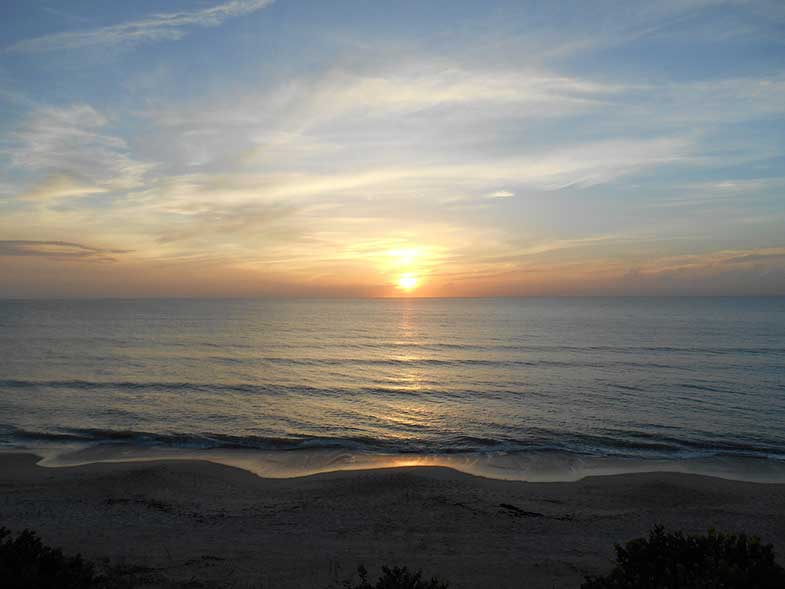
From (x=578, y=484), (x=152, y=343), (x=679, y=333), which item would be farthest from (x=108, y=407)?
(x=679, y=333)

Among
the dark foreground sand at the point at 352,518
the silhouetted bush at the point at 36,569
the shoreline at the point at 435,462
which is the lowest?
the shoreline at the point at 435,462

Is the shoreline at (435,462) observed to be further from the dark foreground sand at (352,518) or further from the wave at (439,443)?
the dark foreground sand at (352,518)

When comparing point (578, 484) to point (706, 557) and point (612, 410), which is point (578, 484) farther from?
point (612, 410)

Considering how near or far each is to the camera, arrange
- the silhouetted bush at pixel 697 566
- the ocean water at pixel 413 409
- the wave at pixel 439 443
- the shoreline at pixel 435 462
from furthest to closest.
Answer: the wave at pixel 439 443 < the ocean water at pixel 413 409 < the shoreline at pixel 435 462 < the silhouetted bush at pixel 697 566

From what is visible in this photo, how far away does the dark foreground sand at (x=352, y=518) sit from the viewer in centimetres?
1059

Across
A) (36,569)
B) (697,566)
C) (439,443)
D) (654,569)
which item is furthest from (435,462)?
(36,569)

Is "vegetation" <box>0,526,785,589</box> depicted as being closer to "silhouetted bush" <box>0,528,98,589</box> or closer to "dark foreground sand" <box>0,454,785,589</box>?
"silhouetted bush" <box>0,528,98,589</box>

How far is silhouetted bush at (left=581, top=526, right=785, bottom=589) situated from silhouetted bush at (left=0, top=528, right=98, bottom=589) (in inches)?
301

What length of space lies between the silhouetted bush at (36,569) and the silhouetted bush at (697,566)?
7.64 m

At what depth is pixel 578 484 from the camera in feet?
54.5

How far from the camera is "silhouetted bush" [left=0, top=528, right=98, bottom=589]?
6.66 metres

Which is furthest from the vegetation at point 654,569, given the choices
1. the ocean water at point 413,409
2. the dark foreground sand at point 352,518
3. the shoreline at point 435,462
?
the ocean water at point 413,409

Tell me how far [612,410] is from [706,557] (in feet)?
74.6

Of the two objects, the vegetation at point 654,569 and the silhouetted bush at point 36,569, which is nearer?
the vegetation at point 654,569
